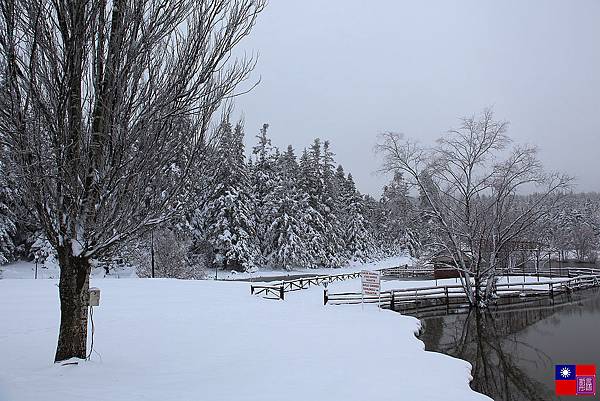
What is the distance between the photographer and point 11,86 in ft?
20.6

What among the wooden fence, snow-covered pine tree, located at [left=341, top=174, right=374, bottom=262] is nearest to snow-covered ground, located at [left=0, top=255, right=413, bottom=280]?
snow-covered pine tree, located at [left=341, top=174, right=374, bottom=262]

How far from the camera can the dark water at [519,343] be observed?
1066 cm

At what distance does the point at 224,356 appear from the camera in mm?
9719

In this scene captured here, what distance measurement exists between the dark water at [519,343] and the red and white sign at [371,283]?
249cm

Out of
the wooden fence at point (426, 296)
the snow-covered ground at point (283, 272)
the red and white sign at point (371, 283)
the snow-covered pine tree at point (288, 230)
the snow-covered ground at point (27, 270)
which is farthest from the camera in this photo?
the snow-covered pine tree at point (288, 230)

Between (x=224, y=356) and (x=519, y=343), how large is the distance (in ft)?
36.0

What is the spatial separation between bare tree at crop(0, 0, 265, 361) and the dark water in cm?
868

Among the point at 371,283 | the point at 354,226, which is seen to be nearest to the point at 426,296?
the point at 371,283

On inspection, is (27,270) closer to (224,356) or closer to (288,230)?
(288,230)

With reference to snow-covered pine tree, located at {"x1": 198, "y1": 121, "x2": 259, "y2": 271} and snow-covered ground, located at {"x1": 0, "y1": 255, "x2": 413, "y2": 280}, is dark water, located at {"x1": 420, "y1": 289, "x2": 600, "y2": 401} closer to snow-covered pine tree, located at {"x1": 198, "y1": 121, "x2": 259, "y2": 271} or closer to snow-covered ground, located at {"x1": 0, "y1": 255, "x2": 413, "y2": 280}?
snow-covered ground, located at {"x1": 0, "y1": 255, "x2": 413, "y2": 280}

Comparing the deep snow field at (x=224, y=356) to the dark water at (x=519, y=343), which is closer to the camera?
the deep snow field at (x=224, y=356)

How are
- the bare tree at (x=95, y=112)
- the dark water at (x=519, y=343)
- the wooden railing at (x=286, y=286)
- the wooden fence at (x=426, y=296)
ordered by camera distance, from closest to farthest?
the bare tree at (x=95, y=112) → the dark water at (x=519, y=343) → the wooden fence at (x=426, y=296) → the wooden railing at (x=286, y=286)

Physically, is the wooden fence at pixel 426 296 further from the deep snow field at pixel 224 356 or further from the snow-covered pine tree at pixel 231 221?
the snow-covered pine tree at pixel 231 221

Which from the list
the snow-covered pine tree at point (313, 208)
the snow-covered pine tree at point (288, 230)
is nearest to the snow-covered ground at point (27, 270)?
the snow-covered pine tree at point (288, 230)
